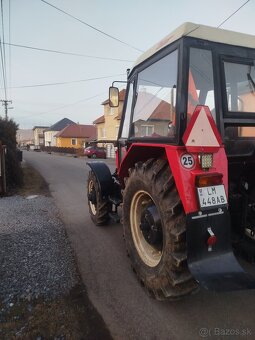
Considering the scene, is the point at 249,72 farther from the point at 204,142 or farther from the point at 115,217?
the point at 115,217

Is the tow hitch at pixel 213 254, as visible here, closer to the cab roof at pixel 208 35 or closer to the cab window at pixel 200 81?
the cab window at pixel 200 81

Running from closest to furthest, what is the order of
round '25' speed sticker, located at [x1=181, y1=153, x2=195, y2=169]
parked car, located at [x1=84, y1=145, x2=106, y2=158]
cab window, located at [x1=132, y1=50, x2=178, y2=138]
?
round '25' speed sticker, located at [x1=181, y1=153, x2=195, y2=169]
cab window, located at [x1=132, y1=50, x2=178, y2=138]
parked car, located at [x1=84, y1=145, x2=106, y2=158]

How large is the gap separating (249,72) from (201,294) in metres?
2.34

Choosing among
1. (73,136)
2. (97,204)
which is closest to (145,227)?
(97,204)

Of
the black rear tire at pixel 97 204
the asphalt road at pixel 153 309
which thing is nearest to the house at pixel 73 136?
the black rear tire at pixel 97 204

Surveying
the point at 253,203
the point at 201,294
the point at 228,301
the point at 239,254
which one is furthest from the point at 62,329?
the point at 253,203

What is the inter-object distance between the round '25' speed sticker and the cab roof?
1106mm

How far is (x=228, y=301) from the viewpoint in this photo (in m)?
2.83

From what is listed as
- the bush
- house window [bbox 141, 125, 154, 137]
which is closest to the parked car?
the bush

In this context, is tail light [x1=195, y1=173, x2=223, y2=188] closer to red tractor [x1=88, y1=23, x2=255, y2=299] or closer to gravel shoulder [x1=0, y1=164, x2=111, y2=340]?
red tractor [x1=88, y1=23, x2=255, y2=299]

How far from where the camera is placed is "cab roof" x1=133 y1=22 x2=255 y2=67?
2547 millimetres

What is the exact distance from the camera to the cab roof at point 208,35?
8.36 feet

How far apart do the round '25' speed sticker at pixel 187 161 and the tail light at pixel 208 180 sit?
134 mm

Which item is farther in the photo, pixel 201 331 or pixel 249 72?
pixel 249 72
